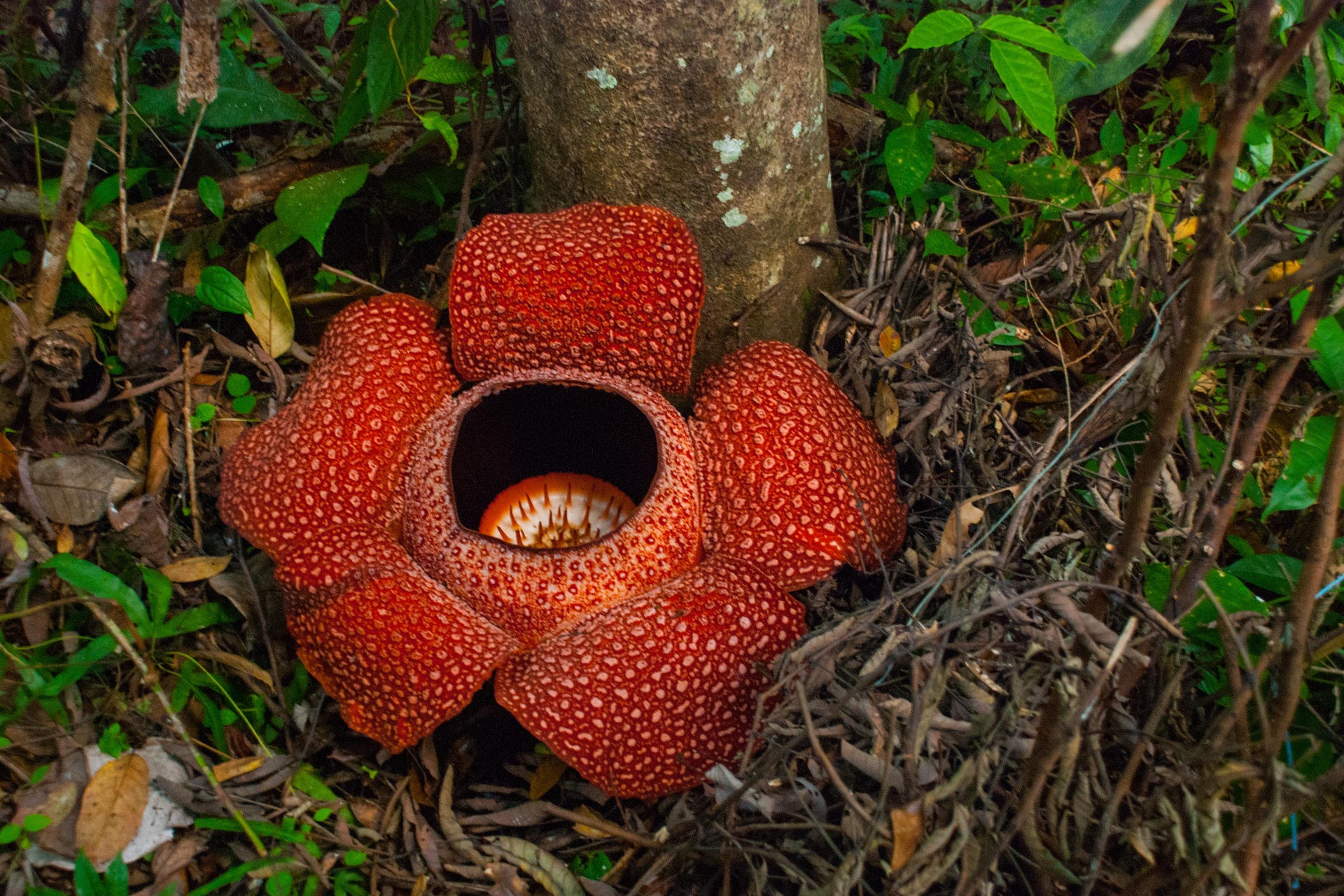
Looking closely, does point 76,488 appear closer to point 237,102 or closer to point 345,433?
point 345,433

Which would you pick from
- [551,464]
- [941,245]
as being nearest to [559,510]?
[551,464]

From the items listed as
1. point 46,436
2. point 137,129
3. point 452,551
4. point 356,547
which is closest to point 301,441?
point 356,547

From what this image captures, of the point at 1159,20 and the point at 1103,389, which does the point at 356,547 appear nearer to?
the point at 1103,389

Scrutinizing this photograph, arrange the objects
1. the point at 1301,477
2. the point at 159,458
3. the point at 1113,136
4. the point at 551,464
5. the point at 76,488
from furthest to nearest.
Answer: the point at 1113,136 < the point at 551,464 < the point at 159,458 < the point at 76,488 < the point at 1301,477

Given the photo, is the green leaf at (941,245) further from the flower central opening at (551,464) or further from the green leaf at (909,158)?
the flower central opening at (551,464)

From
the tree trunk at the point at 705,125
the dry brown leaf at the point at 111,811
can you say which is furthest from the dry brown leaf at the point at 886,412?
the dry brown leaf at the point at 111,811

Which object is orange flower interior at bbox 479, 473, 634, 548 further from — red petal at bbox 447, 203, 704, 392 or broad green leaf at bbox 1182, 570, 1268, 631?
broad green leaf at bbox 1182, 570, 1268, 631
